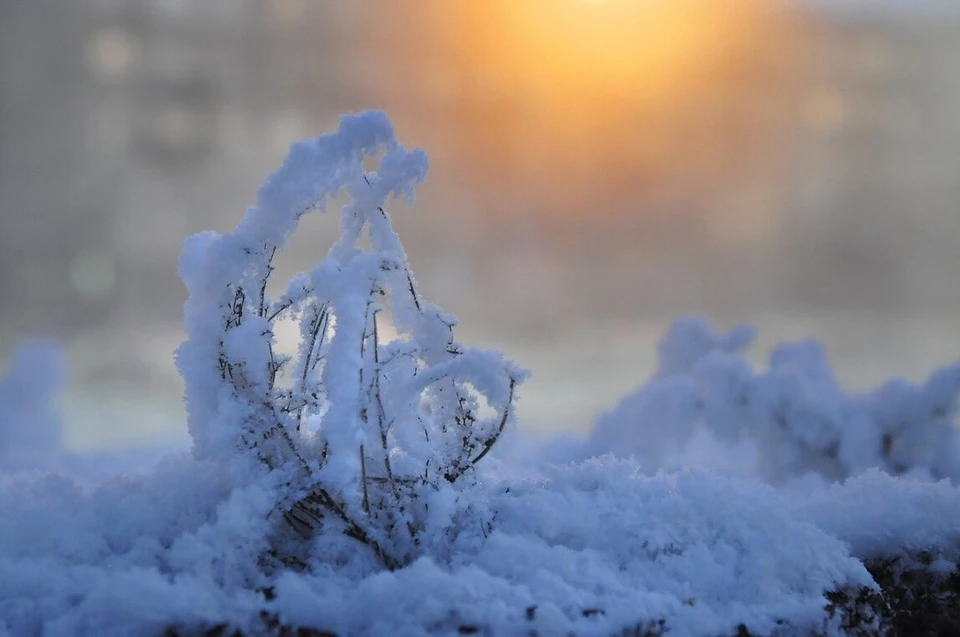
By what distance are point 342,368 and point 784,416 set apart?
3098 mm

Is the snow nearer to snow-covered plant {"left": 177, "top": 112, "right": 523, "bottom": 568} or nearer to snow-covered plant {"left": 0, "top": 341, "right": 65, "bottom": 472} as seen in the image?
snow-covered plant {"left": 177, "top": 112, "right": 523, "bottom": 568}

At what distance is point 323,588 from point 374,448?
0.33 meters

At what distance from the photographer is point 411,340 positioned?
1775mm

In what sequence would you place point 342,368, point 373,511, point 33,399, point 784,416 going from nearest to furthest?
point 342,368, point 373,511, point 33,399, point 784,416

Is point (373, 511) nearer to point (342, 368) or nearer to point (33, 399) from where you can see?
point (342, 368)

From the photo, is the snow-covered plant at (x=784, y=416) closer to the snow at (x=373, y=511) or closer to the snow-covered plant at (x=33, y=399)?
the snow at (x=373, y=511)

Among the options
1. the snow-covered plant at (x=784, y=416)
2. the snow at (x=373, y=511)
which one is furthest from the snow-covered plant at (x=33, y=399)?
the snow-covered plant at (x=784, y=416)

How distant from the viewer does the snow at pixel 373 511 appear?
1338 mm

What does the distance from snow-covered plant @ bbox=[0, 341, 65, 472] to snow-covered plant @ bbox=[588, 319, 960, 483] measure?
8.59 feet

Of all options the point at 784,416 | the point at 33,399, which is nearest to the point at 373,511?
the point at 33,399

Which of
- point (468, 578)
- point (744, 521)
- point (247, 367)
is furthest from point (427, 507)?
point (744, 521)

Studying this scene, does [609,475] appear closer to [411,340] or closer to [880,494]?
[411,340]

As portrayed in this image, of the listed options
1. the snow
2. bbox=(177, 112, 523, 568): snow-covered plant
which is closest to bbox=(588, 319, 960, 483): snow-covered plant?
the snow

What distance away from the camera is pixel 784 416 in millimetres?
4000
